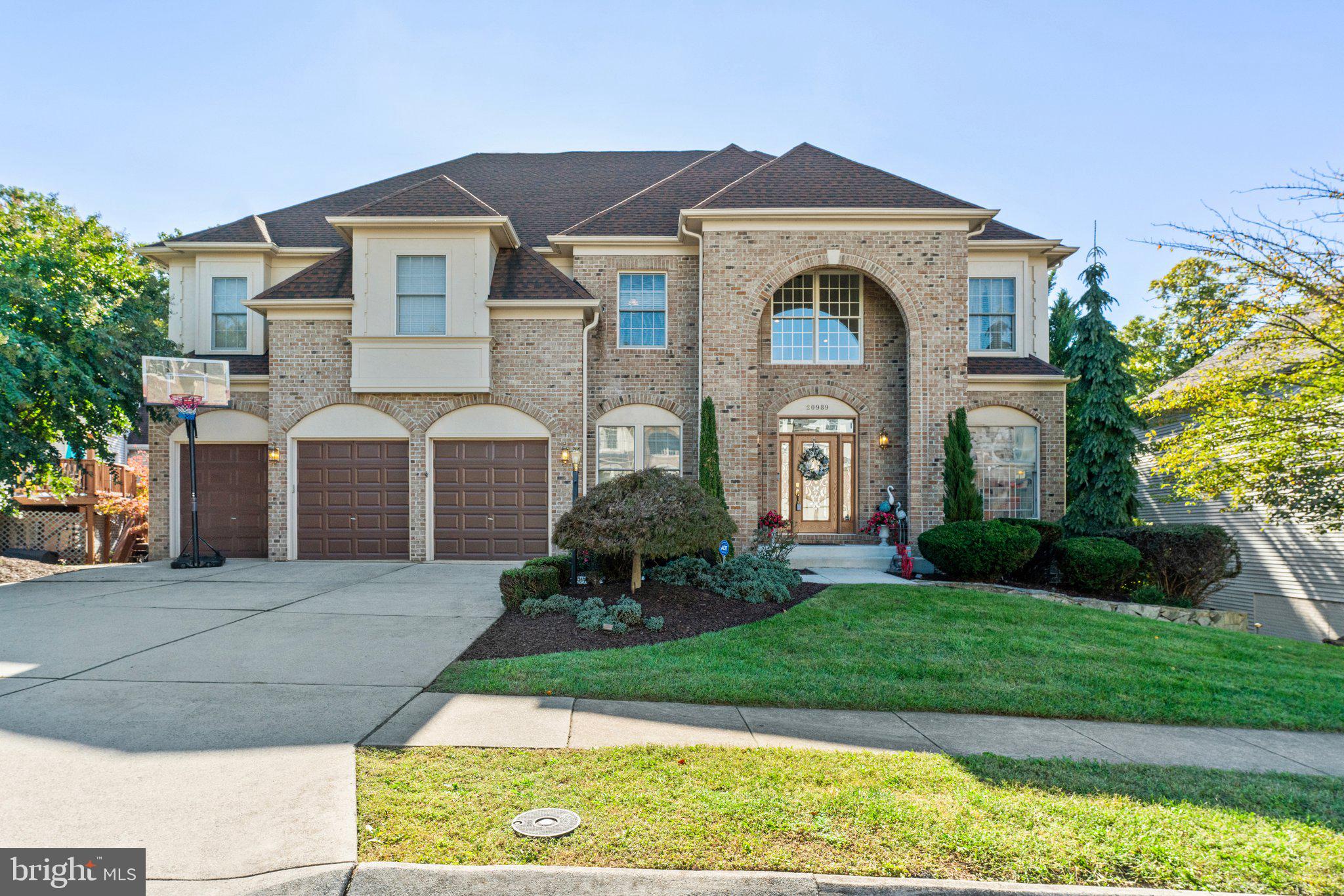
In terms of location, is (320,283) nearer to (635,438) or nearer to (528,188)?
(528,188)

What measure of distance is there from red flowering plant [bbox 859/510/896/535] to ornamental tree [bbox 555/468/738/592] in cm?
639

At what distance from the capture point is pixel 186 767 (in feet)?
13.7

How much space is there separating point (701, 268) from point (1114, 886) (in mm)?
13370

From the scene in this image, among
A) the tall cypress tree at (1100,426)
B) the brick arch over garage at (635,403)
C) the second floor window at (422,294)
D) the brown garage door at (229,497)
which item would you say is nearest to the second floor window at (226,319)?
the brown garage door at (229,497)

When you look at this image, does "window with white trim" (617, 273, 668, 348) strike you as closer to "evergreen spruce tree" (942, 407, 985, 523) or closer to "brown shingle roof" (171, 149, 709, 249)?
"brown shingle roof" (171, 149, 709, 249)

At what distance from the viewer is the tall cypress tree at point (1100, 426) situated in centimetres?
1478

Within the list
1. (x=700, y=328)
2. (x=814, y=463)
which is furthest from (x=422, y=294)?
(x=814, y=463)

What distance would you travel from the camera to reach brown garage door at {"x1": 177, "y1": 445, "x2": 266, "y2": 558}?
599 inches

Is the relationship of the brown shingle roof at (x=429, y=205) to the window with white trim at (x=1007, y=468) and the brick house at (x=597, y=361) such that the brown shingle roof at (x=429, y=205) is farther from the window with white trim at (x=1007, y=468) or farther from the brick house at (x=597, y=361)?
the window with white trim at (x=1007, y=468)

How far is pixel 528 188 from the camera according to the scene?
18938 millimetres

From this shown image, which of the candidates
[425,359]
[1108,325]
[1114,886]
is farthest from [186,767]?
[1108,325]

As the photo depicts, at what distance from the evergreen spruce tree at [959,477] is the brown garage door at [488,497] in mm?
8146

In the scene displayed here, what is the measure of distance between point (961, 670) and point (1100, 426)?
10.5 metres

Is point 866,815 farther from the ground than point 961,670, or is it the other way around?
point 866,815
